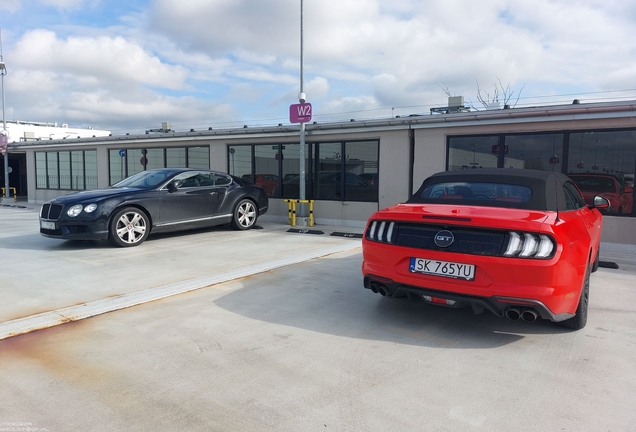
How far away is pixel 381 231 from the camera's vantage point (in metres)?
4.21

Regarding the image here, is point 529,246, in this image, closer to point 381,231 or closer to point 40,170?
point 381,231

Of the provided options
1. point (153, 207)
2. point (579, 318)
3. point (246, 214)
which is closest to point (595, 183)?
point (579, 318)

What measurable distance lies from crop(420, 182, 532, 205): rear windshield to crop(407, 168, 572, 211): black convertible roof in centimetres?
4

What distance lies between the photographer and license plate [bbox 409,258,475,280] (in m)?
3.64

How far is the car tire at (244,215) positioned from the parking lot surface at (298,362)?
4514 millimetres

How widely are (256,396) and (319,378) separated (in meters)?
0.47

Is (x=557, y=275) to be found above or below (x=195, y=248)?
above

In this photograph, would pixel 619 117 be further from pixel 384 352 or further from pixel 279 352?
pixel 279 352

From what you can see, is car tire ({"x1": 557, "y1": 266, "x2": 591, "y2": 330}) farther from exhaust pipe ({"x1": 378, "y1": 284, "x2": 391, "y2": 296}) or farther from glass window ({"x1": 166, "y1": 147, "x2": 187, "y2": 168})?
glass window ({"x1": 166, "y1": 147, "x2": 187, "y2": 168})

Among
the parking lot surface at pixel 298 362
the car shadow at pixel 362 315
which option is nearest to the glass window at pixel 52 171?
the parking lot surface at pixel 298 362

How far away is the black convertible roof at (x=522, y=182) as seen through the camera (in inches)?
162

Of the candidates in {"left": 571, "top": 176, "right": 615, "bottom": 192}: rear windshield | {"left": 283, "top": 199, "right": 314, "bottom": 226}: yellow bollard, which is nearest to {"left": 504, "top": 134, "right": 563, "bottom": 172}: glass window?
{"left": 571, "top": 176, "right": 615, "bottom": 192}: rear windshield

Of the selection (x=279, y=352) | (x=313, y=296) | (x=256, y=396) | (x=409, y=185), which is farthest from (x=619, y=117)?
(x=256, y=396)

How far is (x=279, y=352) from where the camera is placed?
3527mm
